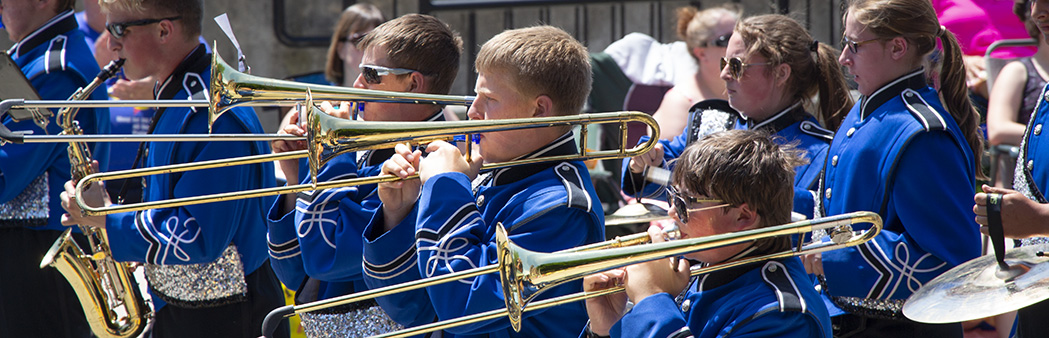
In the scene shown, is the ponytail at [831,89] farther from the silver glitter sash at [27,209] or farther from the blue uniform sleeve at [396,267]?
the silver glitter sash at [27,209]

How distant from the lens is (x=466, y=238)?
2.49 m

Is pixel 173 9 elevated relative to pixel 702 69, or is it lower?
elevated

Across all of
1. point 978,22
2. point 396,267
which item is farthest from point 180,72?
point 978,22

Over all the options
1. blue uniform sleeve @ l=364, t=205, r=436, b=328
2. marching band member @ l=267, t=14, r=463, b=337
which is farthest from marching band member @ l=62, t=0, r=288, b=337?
blue uniform sleeve @ l=364, t=205, r=436, b=328

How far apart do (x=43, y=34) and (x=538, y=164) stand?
2935 mm

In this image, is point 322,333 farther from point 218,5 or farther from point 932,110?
point 218,5

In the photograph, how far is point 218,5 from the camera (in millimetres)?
8219

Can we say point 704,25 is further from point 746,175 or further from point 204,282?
point 746,175

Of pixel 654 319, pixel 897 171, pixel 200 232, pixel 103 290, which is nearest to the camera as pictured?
pixel 654 319

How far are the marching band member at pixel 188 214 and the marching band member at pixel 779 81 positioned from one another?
1490 mm

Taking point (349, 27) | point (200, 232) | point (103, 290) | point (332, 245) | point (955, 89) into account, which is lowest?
point (103, 290)

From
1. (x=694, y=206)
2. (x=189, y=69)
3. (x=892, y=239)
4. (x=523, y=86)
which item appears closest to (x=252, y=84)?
(x=189, y=69)

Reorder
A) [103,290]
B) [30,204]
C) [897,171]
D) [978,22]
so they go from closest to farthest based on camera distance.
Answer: [897,171], [103,290], [30,204], [978,22]

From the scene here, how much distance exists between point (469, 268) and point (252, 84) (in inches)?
43.5
